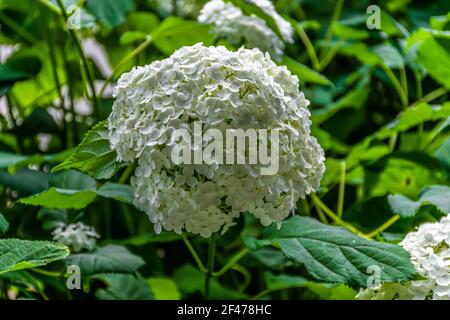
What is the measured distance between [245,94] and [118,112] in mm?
148

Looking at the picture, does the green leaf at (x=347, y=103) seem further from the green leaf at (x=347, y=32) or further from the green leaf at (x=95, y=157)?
the green leaf at (x=95, y=157)

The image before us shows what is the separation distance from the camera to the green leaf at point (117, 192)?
90 cm

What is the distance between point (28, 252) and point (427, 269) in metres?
0.43

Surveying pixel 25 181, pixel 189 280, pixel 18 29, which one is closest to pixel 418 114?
pixel 189 280

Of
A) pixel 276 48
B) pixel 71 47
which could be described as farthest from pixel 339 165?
pixel 71 47

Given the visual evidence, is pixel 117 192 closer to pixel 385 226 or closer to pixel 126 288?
pixel 126 288

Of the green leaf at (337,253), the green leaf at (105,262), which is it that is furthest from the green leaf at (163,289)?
the green leaf at (337,253)

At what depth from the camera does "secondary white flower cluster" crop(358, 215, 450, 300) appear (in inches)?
31.0

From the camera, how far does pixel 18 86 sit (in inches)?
61.8

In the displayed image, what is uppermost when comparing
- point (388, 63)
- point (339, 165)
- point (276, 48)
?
point (276, 48)

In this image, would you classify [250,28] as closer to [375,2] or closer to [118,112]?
[118,112]

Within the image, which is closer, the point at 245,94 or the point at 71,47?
the point at 245,94

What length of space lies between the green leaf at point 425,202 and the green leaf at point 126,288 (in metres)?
0.40

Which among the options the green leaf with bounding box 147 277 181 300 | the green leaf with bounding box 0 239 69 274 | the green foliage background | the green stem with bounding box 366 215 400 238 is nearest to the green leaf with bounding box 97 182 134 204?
the green foliage background
